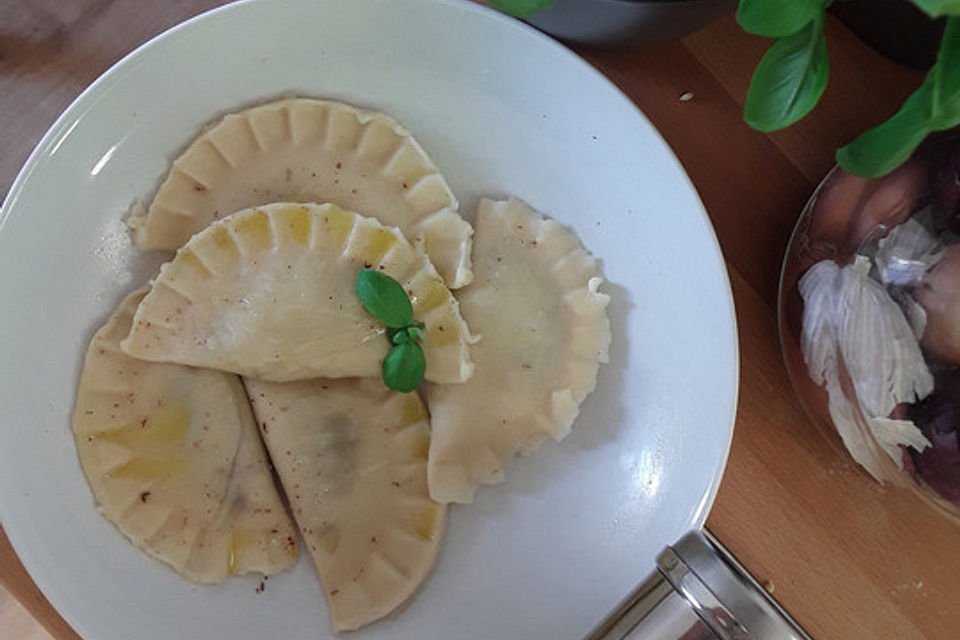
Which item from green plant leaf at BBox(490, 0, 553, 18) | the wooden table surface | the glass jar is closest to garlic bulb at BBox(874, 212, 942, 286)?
Answer: the glass jar

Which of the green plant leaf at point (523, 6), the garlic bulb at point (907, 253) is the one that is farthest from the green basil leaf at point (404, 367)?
the garlic bulb at point (907, 253)

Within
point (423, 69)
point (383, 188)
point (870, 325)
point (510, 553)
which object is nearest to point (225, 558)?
point (510, 553)

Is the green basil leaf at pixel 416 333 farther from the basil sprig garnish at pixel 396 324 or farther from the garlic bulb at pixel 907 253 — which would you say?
the garlic bulb at pixel 907 253

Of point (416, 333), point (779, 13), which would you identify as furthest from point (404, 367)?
point (779, 13)

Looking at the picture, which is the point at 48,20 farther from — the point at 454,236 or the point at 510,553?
the point at 510,553

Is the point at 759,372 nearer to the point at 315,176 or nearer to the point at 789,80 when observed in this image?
the point at 789,80
